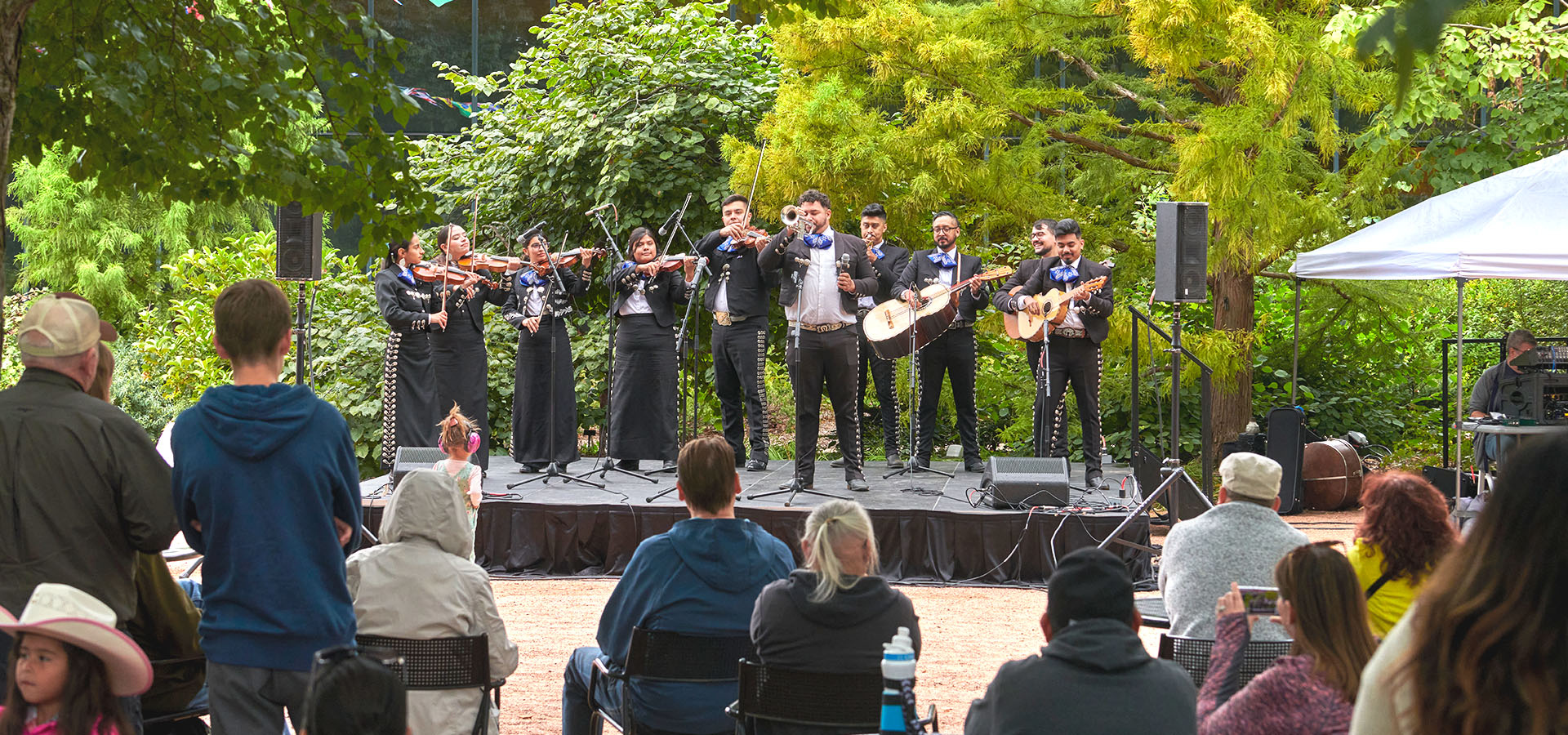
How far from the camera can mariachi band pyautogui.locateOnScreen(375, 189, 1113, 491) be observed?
28.1 ft

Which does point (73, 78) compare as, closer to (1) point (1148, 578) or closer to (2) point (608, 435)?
(2) point (608, 435)

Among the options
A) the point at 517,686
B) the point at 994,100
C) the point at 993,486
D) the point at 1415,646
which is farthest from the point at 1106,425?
the point at 1415,646

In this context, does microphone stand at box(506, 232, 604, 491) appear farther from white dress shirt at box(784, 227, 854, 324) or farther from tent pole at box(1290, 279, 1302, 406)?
tent pole at box(1290, 279, 1302, 406)

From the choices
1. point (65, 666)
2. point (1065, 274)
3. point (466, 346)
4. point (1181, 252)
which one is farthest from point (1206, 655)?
point (466, 346)

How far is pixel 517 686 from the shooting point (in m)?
5.99

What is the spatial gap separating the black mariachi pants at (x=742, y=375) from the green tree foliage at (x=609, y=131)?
2.02 m

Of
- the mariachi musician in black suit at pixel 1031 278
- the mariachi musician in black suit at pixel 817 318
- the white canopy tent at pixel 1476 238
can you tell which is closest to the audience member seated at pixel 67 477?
the mariachi musician in black suit at pixel 817 318

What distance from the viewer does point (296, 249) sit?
28.6 ft

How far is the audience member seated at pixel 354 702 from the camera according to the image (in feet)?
6.79

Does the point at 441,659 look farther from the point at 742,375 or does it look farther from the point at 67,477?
the point at 742,375

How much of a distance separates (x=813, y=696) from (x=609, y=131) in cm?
939

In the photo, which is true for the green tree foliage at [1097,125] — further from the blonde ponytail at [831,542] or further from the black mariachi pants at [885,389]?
the blonde ponytail at [831,542]

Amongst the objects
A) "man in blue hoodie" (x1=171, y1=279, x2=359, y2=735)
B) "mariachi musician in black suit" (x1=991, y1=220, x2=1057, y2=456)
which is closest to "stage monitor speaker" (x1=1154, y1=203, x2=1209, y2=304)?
"mariachi musician in black suit" (x1=991, y1=220, x2=1057, y2=456)

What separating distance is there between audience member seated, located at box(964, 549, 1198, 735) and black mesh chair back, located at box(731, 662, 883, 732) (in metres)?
0.70
